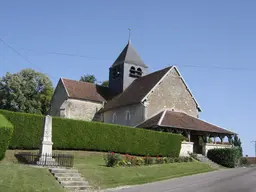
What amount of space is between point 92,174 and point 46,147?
3410 millimetres

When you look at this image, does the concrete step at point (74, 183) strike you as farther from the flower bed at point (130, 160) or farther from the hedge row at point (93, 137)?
the hedge row at point (93, 137)

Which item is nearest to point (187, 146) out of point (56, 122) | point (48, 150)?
point (56, 122)

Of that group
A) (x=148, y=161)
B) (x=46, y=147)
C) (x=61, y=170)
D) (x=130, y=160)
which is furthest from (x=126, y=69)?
(x=61, y=170)

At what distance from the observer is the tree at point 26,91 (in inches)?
1983

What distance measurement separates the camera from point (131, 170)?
19688mm

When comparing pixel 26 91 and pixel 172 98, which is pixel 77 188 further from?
pixel 26 91

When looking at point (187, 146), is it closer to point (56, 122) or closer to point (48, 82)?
point (56, 122)

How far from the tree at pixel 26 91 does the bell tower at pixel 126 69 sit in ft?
47.6

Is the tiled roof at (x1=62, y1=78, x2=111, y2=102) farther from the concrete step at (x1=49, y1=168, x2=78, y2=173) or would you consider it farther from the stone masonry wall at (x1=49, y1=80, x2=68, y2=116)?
the concrete step at (x1=49, y1=168, x2=78, y2=173)

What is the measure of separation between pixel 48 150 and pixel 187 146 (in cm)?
1599

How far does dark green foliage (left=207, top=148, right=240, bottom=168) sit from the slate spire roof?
1720 cm

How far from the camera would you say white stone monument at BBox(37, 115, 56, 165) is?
17672mm

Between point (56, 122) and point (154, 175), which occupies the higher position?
point (56, 122)

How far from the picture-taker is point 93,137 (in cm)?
2569
